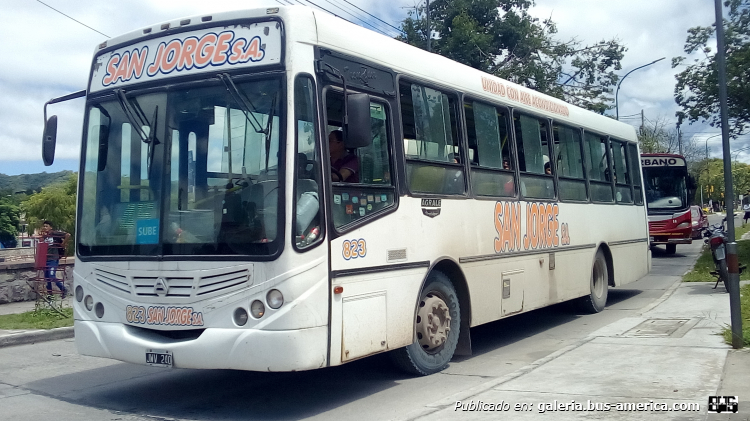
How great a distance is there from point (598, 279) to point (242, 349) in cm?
820

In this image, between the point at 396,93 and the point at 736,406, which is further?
the point at 396,93

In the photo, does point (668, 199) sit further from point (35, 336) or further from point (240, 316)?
point (240, 316)

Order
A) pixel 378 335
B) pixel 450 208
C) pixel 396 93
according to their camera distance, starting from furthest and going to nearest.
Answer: pixel 450 208, pixel 396 93, pixel 378 335

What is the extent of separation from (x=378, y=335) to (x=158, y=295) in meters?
1.93

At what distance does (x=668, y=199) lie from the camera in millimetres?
25047

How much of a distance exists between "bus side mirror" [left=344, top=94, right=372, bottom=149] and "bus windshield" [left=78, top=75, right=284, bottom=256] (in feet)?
1.88

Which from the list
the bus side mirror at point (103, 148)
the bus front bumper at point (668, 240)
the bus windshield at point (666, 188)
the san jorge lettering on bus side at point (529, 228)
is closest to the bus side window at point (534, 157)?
the san jorge lettering on bus side at point (529, 228)

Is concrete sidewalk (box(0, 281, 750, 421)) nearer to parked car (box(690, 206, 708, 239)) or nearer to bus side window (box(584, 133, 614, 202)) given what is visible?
bus side window (box(584, 133, 614, 202))

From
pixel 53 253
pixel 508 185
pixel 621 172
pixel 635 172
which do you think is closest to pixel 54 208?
pixel 53 253

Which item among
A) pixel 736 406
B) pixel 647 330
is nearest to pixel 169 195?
pixel 736 406

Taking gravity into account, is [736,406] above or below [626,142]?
below

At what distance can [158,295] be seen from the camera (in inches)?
237

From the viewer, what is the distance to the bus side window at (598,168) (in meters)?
12.1

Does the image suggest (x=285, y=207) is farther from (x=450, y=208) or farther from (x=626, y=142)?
(x=626, y=142)
